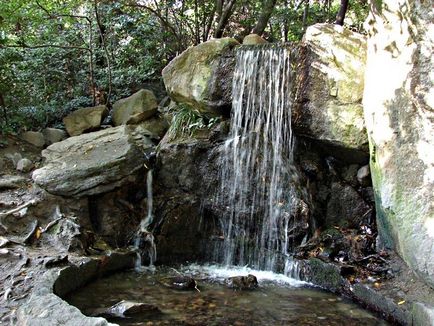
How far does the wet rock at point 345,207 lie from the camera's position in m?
6.75

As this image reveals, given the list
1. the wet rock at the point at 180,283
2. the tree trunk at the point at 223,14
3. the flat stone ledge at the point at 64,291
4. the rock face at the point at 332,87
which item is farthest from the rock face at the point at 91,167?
the tree trunk at the point at 223,14

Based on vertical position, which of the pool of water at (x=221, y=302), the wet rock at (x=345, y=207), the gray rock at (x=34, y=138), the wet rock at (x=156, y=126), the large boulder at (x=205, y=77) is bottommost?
the pool of water at (x=221, y=302)

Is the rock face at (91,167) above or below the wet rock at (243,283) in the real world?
above

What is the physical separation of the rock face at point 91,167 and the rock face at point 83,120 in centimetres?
174

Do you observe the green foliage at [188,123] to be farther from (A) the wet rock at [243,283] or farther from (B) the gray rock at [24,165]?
(A) the wet rock at [243,283]

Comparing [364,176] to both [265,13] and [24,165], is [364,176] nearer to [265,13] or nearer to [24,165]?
[265,13]

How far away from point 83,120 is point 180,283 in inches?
195

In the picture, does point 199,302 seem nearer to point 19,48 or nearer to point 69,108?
point 69,108

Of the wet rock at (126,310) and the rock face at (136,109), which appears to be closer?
the wet rock at (126,310)

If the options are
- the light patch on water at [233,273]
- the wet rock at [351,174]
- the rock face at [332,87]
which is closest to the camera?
the light patch on water at [233,273]

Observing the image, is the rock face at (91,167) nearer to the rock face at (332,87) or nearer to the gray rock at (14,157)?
the gray rock at (14,157)

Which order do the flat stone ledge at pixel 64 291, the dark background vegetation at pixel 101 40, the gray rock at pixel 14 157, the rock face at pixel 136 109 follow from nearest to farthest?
the flat stone ledge at pixel 64 291 → the gray rock at pixel 14 157 → the rock face at pixel 136 109 → the dark background vegetation at pixel 101 40

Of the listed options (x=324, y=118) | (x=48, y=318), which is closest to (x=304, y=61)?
(x=324, y=118)

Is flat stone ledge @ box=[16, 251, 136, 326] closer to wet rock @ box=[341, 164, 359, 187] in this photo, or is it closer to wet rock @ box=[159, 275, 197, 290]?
wet rock @ box=[159, 275, 197, 290]
